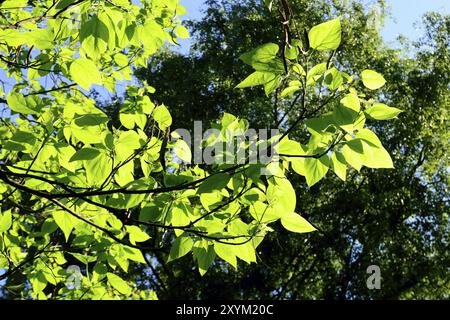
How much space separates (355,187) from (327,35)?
10.8 metres

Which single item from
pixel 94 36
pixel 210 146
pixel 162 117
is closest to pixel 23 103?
pixel 94 36

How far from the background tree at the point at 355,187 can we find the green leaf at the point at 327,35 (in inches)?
371

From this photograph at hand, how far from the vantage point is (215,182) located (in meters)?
1.24

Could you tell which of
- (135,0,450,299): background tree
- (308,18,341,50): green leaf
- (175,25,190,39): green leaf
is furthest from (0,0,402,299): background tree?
(135,0,450,299): background tree

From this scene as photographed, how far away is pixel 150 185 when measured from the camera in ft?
4.90

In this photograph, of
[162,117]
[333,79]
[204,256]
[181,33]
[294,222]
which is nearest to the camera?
[333,79]

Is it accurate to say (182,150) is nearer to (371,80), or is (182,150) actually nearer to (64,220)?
(64,220)

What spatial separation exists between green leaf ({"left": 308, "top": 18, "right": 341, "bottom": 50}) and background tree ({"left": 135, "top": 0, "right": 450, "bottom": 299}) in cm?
942

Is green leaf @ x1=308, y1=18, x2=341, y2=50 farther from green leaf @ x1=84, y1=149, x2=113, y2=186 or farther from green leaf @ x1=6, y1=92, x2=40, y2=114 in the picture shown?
green leaf @ x1=6, y1=92, x2=40, y2=114

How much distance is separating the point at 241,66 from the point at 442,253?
608 cm

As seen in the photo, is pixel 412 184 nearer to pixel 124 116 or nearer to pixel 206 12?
pixel 206 12

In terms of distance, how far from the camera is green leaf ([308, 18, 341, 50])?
1.09m
